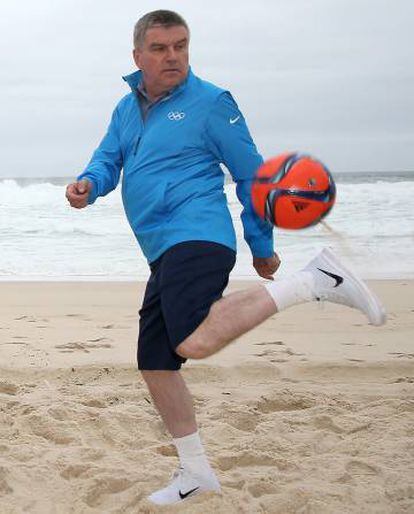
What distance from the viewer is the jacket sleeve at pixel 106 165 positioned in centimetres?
338

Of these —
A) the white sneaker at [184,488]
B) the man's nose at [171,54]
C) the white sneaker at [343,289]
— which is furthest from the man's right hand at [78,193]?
the white sneaker at [184,488]

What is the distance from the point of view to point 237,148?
3.22 m

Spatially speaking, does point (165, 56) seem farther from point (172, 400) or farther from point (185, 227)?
point (172, 400)

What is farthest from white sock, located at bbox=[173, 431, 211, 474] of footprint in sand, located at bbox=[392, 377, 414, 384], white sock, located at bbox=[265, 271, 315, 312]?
footprint in sand, located at bbox=[392, 377, 414, 384]

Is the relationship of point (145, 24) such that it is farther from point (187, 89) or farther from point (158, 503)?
point (158, 503)

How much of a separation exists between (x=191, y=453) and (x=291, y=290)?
0.87m

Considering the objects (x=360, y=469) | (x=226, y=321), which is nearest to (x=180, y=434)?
(x=226, y=321)

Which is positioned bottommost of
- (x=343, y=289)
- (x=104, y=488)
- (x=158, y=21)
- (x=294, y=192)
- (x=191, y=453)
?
(x=104, y=488)

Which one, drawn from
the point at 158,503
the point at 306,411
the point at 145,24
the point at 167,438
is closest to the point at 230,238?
the point at 145,24

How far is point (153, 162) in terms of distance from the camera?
3.23 meters

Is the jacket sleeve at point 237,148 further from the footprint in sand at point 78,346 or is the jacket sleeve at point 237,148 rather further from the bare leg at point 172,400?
the footprint in sand at point 78,346

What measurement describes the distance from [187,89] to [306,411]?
2.28m

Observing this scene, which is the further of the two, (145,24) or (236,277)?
(236,277)

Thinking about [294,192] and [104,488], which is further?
[104,488]
